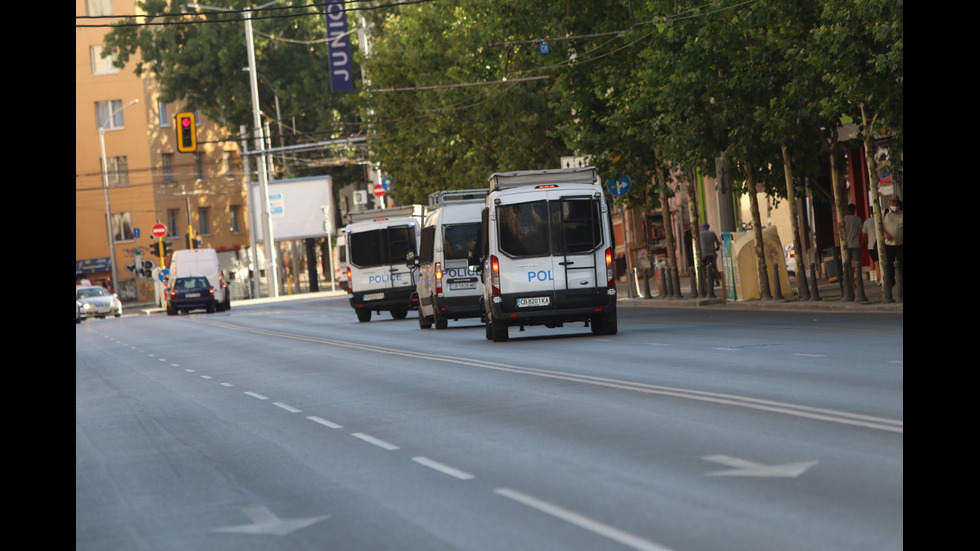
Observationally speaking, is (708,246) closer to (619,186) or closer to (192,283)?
(619,186)

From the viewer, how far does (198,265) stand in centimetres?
6041

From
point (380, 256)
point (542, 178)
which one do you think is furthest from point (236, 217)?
point (542, 178)

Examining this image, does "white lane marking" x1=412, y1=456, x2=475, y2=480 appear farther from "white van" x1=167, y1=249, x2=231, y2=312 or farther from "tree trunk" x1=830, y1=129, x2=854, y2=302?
"white van" x1=167, y1=249, x2=231, y2=312

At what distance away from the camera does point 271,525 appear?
810 cm

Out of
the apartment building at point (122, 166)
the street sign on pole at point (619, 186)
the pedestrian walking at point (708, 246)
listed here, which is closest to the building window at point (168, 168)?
the apartment building at point (122, 166)

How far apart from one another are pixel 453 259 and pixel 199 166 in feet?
213

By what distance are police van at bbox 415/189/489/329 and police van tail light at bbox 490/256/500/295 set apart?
5503 millimetres

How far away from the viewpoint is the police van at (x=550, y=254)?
22.6 m

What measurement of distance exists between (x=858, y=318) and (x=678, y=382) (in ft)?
29.6

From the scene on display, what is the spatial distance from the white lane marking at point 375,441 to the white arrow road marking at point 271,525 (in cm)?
266

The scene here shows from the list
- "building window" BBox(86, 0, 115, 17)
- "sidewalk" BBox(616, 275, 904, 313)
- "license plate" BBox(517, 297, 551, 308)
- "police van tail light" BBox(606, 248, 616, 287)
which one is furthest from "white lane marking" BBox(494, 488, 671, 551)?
"building window" BBox(86, 0, 115, 17)

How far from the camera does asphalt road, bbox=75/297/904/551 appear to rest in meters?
7.45
